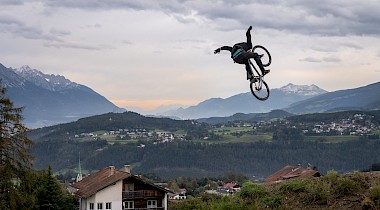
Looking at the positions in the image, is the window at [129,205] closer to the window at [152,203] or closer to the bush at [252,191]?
the window at [152,203]

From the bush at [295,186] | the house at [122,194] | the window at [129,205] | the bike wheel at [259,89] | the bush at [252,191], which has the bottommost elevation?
the window at [129,205]

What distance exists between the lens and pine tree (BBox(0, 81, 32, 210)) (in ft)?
103

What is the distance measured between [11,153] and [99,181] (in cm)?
3241

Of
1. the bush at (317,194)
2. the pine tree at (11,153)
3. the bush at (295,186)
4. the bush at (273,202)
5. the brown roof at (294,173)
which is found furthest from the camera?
the brown roof at (294,173)

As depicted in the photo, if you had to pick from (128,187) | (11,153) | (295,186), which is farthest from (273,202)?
(128,187)

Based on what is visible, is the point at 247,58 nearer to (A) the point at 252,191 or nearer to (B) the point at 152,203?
(A) the point at 252,191

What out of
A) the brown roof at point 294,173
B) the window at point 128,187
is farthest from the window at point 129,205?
the brown roof at point 294,173

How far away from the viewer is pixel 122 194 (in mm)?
61500

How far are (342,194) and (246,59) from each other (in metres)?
9.46

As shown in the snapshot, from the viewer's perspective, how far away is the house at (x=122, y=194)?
198 feet

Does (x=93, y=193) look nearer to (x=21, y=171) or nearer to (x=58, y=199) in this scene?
(x=58, y=199)

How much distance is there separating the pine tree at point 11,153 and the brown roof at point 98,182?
2673 centimetres

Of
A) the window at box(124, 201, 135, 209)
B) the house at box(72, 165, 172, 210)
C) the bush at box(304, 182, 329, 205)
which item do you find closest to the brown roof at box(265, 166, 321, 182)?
the house at box(72, 165, 172, 210)

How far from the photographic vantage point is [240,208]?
2191 cm
